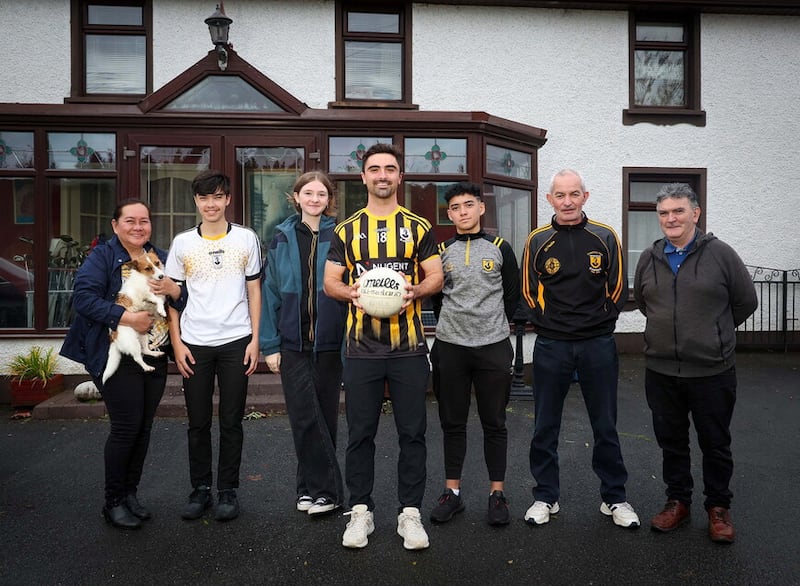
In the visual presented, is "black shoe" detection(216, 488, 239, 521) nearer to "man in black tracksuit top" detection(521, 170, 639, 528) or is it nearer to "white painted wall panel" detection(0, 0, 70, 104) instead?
"man in black tracksuit top" detection(521, 170, 639, 528)

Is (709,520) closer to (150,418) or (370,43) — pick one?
(150,418)

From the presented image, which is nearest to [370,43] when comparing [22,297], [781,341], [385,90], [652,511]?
[385,90]

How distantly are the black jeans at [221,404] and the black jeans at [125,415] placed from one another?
0.23 metres

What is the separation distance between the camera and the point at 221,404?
3.48 m

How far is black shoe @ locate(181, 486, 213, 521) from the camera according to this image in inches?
134

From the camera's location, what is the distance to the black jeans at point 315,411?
3.45m

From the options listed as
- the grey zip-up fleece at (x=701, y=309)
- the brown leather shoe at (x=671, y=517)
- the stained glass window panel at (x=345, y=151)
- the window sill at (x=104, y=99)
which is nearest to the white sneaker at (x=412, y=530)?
the brown leather shoe at (x=671, y=517)

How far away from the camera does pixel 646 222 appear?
895 centimetres

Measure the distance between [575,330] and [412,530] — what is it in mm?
1447

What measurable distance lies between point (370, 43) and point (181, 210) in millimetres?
3547

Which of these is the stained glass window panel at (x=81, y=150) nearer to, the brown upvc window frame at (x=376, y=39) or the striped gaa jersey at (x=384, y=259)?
the brown upvc window frame at (x=376, y=39)

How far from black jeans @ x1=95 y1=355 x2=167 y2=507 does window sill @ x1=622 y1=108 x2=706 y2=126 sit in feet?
25.0

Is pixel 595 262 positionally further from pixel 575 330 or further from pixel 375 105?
pixel 375 105

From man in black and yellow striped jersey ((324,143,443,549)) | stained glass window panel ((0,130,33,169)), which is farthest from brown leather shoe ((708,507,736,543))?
stained glass window panel ((0,130,33,169))
